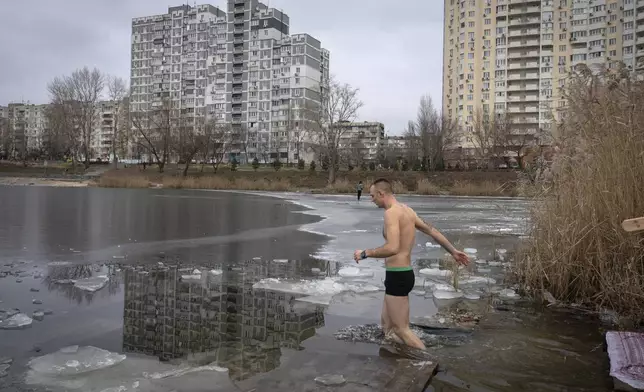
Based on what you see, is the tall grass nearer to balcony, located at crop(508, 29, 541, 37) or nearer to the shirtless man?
the shirtless man

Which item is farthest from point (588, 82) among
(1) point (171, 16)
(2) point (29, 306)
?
(1) point (171, 16)

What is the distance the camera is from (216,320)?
5613mm

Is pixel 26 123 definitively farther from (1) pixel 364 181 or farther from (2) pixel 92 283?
(2) pixel 92 283

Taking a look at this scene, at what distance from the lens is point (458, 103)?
334 ft

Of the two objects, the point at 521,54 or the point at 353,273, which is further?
the point at 521,54

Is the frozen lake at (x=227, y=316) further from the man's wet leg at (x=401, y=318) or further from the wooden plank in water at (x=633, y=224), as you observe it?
the wooden plank in water at (x=633, y=224)

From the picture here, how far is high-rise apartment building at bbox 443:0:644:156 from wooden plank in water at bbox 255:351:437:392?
89.5m

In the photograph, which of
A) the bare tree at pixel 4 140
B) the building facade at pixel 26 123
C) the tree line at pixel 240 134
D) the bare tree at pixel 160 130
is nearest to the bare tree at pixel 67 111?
the tree line at pixel 240 134

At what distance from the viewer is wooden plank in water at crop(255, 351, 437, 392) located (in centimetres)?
379

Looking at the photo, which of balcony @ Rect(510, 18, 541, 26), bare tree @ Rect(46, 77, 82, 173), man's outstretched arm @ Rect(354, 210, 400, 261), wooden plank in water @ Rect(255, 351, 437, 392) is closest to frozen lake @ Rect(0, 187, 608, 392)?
wooden plank in water @ Rect(255, 351, 437, 392)

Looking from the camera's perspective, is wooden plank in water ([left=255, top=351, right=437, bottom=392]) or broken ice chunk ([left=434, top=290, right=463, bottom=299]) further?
broken ice chunk ([left=434, top=290, right=463, bottom=299])

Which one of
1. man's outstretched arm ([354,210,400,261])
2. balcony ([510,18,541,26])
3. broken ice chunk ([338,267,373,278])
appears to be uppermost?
balcony ([510,18,541,26])

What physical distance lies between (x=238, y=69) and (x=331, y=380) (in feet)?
421

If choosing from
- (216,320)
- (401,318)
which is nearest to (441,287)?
(401,318)
